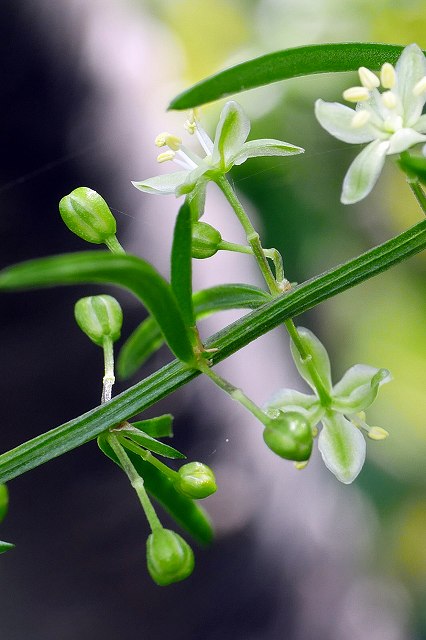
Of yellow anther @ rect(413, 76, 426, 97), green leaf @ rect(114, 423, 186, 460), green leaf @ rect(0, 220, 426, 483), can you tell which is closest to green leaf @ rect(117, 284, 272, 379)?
green leaf @ rect(0, 220, 426, 483)

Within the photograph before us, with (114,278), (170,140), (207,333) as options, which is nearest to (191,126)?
(170,140)

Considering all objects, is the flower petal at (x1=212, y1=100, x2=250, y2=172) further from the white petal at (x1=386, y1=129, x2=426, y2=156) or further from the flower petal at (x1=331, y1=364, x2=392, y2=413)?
the flower petal at (x1=331, y1=364, x2=392, y2=413)

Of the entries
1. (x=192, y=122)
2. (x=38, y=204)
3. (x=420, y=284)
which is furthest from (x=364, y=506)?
(x=192, y=122)

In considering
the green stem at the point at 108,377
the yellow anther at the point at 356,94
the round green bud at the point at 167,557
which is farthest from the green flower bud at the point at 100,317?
the yellow anther at the point at 356,94

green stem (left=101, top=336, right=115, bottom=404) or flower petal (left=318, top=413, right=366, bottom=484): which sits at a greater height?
green stem (left=101, top=336, right=115, bottom=404)

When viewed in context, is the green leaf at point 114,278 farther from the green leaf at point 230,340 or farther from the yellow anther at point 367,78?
the yellow anther at point 367,78

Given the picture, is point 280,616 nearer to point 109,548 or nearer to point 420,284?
point 109,548
